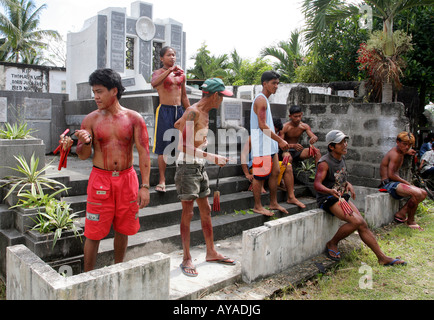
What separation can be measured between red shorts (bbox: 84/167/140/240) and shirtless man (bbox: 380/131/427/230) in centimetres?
462

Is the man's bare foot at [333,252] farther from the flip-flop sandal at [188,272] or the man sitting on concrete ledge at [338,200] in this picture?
the flip-flop sandal at [188,272]

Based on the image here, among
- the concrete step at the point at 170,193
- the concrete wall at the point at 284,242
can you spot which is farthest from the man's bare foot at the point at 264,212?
the concrete wall at the point at 284,242

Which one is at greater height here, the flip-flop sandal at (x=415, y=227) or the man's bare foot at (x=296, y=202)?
the man's bare foot at (x=296, y=202)

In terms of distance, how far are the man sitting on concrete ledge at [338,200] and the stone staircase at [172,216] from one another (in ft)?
3.50

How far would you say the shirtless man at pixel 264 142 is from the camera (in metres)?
5.08

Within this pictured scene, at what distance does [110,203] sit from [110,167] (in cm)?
Result: 31

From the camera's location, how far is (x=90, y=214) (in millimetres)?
3020

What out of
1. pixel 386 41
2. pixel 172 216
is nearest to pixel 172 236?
pixel 172 216

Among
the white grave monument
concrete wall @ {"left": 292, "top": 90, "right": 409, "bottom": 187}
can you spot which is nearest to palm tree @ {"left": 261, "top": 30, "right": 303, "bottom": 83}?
the white grave monument

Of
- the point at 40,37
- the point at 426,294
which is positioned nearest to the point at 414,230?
the point at 426,294

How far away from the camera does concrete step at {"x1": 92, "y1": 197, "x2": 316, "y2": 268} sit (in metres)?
3.78

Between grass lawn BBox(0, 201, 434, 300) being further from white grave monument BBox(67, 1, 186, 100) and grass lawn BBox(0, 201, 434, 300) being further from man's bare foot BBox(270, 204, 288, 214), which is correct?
white grave monument BBox(67, 1, 186, 100)

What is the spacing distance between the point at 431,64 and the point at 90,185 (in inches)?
416

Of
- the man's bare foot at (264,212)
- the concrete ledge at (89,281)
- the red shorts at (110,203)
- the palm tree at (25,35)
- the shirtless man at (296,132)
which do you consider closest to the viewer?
the concrete ledge at (89,281)
